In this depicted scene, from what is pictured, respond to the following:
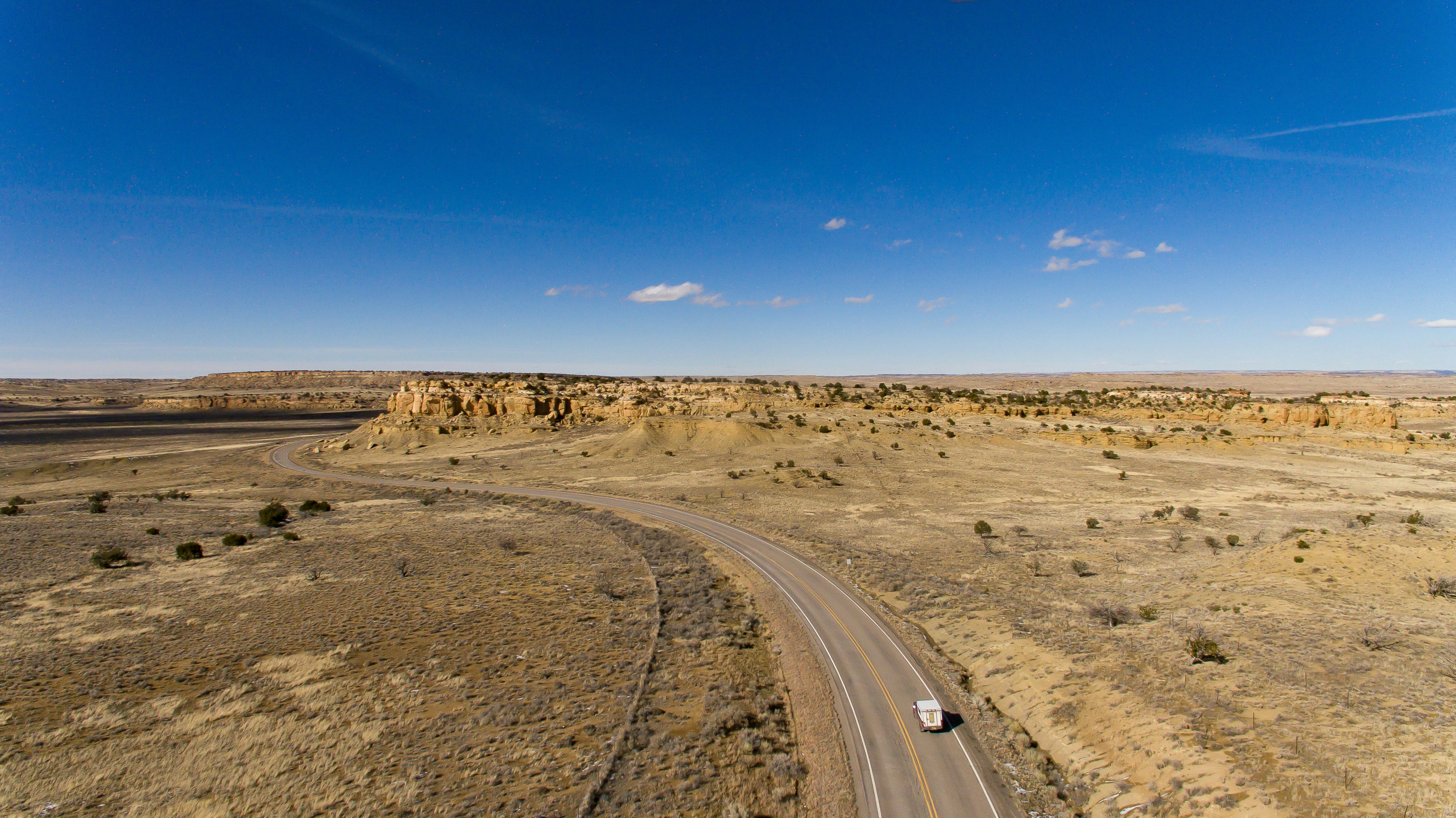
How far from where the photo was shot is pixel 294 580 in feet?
103

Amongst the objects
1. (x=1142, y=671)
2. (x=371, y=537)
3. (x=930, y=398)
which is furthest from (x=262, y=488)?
(x=930, y=398)

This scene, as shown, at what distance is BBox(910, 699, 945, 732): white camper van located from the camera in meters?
18.3

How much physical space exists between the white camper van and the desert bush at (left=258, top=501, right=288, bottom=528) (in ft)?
161

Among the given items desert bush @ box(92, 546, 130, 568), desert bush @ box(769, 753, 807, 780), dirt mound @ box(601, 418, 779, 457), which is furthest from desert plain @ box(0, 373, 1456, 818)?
dirt mound @ box(601, 418, 779, 457)

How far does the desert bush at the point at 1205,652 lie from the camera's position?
2006 centimetres

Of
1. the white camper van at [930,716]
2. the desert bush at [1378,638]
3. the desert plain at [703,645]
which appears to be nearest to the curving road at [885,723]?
the white camper van at [930,716]

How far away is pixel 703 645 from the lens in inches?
981

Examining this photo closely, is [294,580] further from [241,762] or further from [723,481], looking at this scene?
[723,481]

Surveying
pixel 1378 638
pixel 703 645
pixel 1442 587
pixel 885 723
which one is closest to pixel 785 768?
pixel 885 723

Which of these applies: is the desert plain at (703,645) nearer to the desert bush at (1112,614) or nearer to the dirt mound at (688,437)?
the desert bush at (1112,614)

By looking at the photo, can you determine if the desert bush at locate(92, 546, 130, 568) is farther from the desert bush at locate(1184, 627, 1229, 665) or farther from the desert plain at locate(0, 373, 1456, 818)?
the desert bush at locate(1184, 627, 1229, 665)

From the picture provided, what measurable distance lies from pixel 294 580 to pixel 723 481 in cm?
4113

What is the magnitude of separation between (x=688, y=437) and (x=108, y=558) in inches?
2513

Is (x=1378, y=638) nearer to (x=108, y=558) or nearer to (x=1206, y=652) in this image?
(x=1206, y=652)
